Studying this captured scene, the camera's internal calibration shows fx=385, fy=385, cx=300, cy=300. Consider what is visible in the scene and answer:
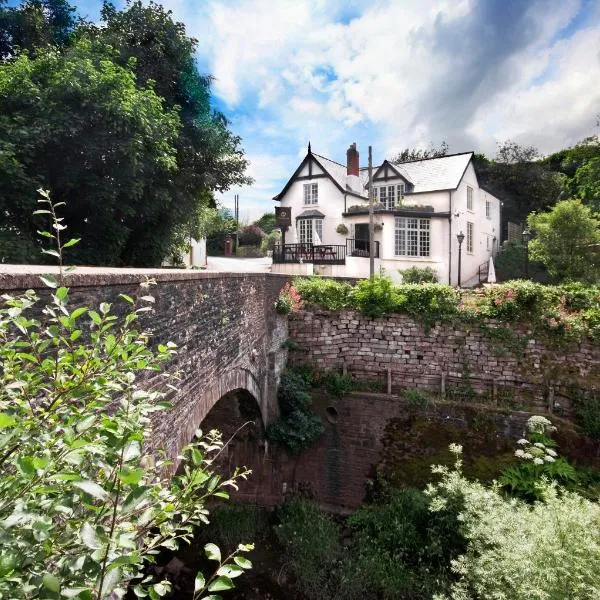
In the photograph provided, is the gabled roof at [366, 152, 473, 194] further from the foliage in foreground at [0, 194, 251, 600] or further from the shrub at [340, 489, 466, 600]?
the foliage in foreground at [0, 194, 251, 600]

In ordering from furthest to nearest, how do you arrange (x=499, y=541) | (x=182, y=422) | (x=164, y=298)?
1. (x=499, y=541)
2. (x=182, y=422)
3. (x=164, y=298)

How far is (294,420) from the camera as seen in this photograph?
11.5 metres

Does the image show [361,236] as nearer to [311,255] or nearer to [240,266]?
[311,255]

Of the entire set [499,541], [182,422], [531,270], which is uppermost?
[531,270]

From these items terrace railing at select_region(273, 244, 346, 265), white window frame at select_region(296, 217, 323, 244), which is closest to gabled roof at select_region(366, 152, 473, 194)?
white window frame at select_region(296, 217, 323, 244)

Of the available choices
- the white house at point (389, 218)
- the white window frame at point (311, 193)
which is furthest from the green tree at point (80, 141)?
the white window frame at point (311, 193)

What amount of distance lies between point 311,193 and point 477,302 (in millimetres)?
15492

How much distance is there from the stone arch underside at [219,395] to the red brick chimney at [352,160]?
64.8 feet

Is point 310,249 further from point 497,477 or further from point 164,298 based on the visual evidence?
point 164,298

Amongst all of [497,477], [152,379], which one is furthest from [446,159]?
[152,379]

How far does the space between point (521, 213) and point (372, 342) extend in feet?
85.6

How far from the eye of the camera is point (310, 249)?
21.5 meters

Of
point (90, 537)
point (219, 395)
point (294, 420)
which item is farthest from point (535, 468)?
point (90, 537)

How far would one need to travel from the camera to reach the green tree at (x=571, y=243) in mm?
18250
